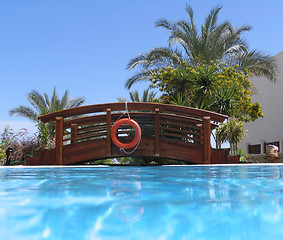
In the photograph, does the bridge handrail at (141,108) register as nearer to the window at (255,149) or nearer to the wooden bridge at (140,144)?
the wooden bridge at (140,144)

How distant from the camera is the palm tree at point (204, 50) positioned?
16375 millimetres

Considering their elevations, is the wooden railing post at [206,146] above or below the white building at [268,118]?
below

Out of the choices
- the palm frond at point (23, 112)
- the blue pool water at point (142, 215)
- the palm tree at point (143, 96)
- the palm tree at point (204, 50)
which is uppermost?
the palm tree at point (204, 50)

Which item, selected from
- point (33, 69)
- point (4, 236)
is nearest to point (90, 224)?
point (4, 236)

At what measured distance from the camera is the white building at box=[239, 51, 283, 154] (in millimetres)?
17500

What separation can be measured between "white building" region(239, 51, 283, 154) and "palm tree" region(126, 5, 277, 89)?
61.8 inches

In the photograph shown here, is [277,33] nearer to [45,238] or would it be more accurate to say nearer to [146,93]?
[146,93]

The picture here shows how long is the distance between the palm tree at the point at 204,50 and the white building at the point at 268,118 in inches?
61.8

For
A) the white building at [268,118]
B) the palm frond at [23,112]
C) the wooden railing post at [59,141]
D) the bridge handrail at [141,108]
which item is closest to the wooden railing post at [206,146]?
the bridge handrail at [141,108]

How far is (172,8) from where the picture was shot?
16688 millimetres

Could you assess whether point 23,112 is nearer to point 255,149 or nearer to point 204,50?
point 204,50

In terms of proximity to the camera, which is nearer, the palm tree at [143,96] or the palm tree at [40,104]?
the palm tree at [40,104]

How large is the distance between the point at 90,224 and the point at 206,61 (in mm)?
15148

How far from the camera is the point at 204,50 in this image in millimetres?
16203
